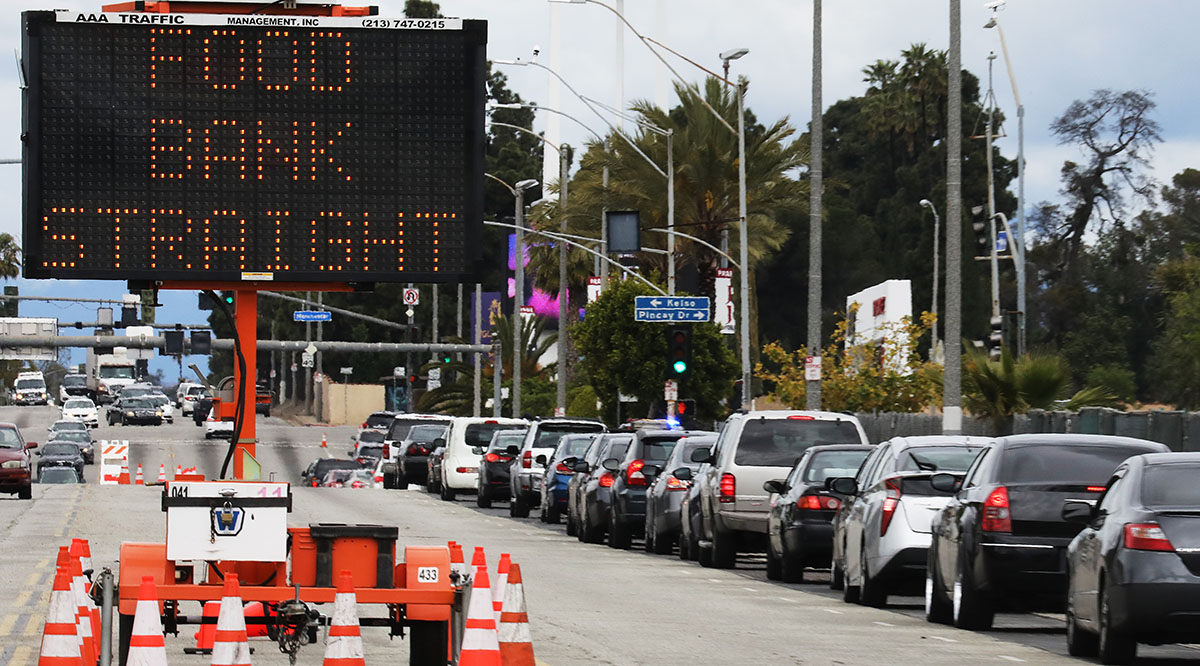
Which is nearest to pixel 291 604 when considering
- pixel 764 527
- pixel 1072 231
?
pixel 764 527

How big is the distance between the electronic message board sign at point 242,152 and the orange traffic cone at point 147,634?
3.36 m

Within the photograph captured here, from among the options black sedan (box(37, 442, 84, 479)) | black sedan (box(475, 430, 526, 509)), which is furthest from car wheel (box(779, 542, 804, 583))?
black sedan (box(37, 442, 84, 479))

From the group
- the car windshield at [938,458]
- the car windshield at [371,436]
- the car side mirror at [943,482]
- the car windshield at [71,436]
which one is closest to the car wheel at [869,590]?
the car windshield at [938,458]

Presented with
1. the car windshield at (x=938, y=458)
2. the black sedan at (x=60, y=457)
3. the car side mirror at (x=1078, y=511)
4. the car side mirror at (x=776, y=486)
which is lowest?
the black sedan at (x=60, y=457)

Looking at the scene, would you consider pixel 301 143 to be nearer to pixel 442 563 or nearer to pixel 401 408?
pixel 442 563

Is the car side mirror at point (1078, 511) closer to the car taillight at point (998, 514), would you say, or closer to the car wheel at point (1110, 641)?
the car wheel at point (1110, 641)

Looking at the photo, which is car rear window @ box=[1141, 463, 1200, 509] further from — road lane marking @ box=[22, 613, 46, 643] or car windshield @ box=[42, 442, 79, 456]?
car windshield @ box=[42, 442, 79, 456]

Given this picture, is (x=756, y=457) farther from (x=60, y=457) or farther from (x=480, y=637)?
(x=60, y=457)

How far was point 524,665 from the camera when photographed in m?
12.3

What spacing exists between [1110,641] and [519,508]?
27153mm

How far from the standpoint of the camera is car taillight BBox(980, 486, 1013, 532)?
16.6 meters

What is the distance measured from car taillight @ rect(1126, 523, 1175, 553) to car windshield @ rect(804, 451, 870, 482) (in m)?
9.40

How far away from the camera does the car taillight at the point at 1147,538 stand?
45.0 ft

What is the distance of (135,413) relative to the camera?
11081 cm
